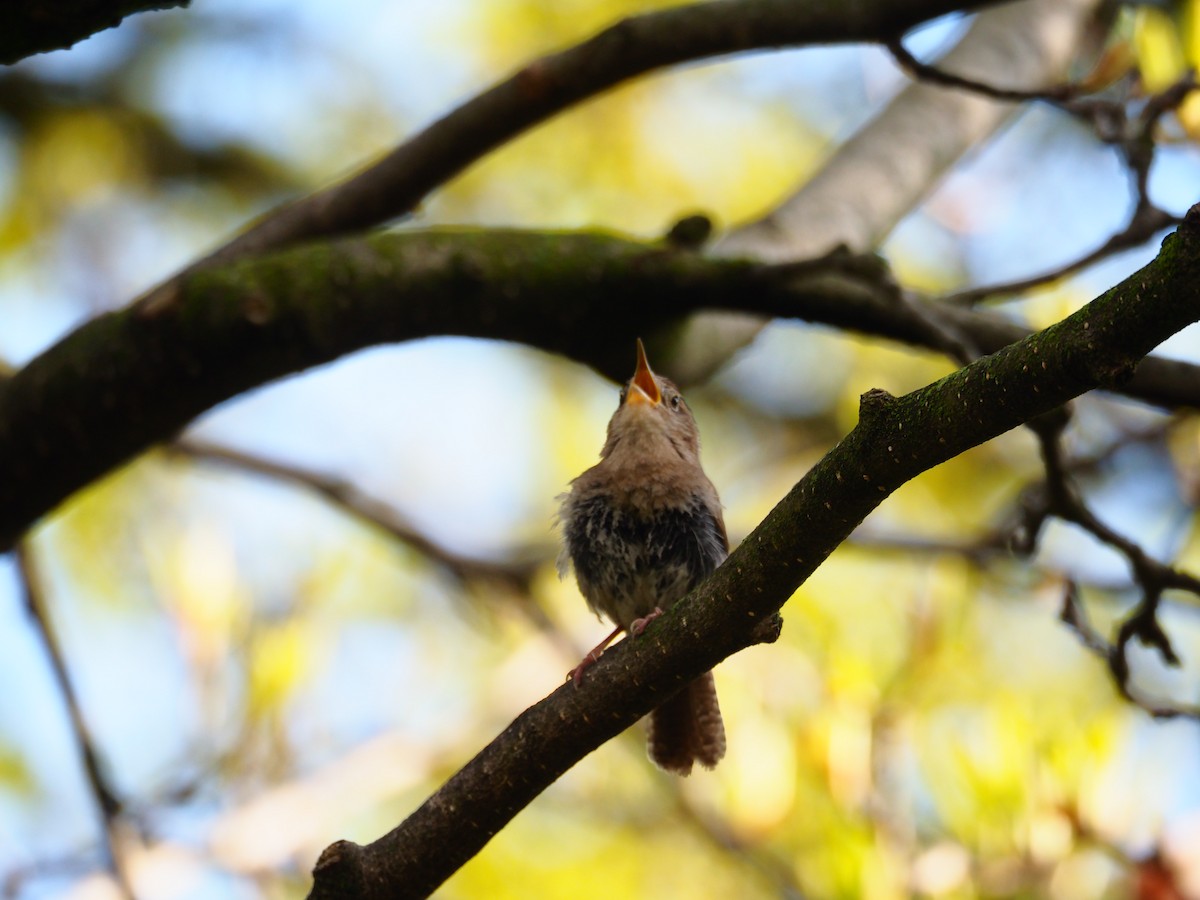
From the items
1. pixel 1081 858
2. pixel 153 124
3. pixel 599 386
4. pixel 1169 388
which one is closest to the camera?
pixel 1169 388

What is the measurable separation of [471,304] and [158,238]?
3.98 meters

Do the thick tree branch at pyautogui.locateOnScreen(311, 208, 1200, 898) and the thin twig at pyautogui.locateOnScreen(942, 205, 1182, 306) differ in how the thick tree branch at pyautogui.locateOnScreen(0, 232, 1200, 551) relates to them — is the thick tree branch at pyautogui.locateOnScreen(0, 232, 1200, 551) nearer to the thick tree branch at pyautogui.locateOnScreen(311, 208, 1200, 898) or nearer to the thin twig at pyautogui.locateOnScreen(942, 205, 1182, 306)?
the thin twig at pyautogui.locateOnScreen(942, 205, 1182, 306)

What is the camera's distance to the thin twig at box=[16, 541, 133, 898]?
3701 millimetres

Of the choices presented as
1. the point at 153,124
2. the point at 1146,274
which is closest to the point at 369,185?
the point at 1146,274

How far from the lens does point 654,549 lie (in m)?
3.70

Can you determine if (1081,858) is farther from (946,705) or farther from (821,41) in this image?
(821,41)

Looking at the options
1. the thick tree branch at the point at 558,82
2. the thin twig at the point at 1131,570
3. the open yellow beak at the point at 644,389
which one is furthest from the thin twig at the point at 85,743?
the thin twig at the point at 1131,570

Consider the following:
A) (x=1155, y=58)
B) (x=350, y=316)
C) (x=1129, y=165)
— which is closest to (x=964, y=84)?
(x=1129, y=165)

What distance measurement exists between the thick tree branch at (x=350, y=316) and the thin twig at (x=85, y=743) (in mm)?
392

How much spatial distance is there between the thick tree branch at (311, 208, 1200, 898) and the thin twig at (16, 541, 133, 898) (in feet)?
4.77

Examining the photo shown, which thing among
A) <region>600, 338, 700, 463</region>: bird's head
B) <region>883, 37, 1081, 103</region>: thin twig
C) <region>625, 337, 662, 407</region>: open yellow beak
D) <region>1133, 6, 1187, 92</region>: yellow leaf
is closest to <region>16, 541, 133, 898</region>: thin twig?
<region>600, 338, 700, 463</region>: bird's head

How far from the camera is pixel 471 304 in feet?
11.4

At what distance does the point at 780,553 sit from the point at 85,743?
2.46 metres

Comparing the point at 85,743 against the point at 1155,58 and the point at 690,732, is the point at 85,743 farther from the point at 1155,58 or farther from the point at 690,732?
the point at 1155,58
